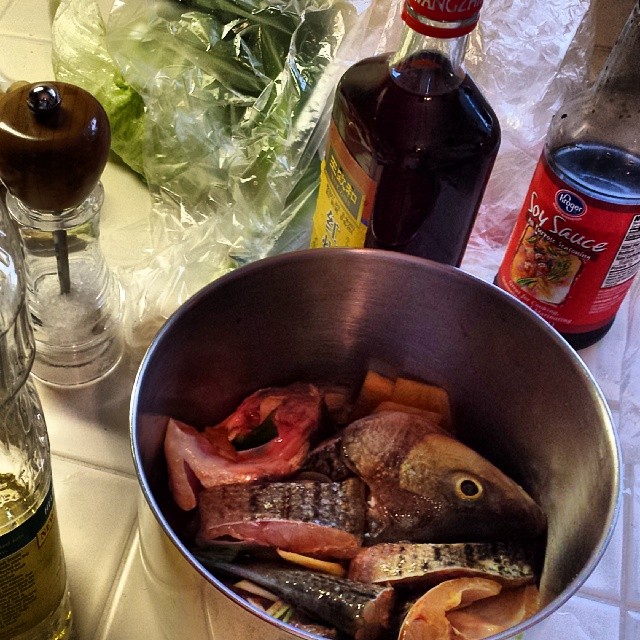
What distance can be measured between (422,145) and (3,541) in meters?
0.33

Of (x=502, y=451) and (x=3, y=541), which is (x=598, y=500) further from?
(x=3, y=541)

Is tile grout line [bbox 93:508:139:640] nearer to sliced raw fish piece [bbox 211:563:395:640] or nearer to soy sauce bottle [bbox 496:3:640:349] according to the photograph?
sliced raw fish piece [bbox 211:563:395:640]

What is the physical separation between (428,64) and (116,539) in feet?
1.27

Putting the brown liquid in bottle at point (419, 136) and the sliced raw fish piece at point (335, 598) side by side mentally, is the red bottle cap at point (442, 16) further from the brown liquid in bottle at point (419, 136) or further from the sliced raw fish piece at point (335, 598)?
the sliced raw fish piece at point (335, 598)

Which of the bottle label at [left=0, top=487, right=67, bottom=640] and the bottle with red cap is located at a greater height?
the bottle with red cap

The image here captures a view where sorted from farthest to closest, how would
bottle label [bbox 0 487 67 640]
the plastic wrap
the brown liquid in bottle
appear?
the plastic wrap → the brown liquid in bottle → bottle label [bbox 0 487 67 640]

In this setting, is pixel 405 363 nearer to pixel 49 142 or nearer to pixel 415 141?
pixel 415 141

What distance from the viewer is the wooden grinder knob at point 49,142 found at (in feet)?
1.63

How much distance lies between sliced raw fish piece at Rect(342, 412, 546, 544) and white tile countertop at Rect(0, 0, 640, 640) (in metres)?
0.07

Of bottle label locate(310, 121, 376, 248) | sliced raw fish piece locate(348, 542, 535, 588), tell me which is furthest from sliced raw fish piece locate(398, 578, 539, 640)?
bottle label locate(310, 121, 376, 248)

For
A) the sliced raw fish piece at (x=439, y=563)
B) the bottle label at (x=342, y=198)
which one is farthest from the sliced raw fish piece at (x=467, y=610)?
the bottle label at (x=342, y=198)

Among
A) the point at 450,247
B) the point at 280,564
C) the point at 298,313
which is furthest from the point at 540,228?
the point at 280,564

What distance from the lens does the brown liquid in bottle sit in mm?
516

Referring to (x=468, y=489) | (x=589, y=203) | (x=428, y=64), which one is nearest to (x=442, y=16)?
(x=428, y=64)
